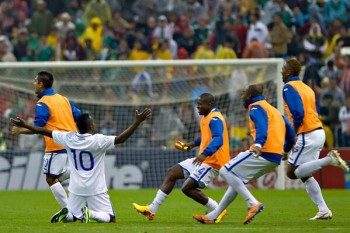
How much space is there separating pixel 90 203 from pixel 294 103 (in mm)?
3287

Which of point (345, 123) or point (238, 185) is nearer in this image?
point (238, 185)

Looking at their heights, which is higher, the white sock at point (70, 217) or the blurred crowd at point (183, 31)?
the blurred crowd at point (183, 31)

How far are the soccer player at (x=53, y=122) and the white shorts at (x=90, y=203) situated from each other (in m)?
1.22

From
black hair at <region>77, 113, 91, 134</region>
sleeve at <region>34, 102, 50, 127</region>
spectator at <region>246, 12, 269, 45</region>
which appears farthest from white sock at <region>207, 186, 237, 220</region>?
spectator at <region>246, 12, 269, 45</region>

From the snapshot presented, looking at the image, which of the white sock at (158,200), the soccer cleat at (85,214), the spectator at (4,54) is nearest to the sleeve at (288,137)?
the white sock at (158,200)

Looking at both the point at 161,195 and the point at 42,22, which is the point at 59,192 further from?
the point at 42,22

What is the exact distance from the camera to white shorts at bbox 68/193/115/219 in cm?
1479

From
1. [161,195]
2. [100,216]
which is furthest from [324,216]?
[100,216]

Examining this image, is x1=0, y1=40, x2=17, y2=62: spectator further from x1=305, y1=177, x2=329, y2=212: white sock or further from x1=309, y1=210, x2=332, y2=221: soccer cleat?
x1=309, y1=210, x2=332, y2=221: soccer cleat

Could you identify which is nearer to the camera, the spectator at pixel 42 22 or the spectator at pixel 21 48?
the spectator at pixel 21 48

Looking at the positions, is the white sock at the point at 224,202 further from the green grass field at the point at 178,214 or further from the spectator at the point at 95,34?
the spectator at the point at 95,34

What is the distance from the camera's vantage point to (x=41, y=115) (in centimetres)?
1609

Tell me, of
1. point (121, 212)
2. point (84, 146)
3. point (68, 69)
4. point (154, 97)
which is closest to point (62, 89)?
point (68, 69)

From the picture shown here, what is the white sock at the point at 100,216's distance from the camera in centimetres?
1476
